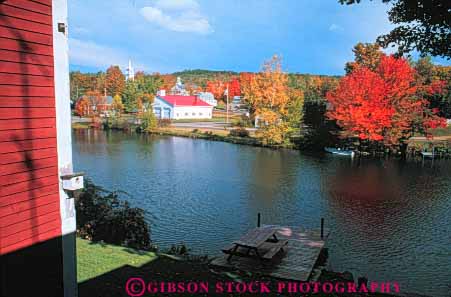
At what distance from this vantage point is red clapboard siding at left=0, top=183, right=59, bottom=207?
3920 mm

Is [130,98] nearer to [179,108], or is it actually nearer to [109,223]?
[179,108]

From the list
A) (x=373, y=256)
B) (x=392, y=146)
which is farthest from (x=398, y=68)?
(x=373, y=256)

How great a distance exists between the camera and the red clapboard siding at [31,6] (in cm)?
387

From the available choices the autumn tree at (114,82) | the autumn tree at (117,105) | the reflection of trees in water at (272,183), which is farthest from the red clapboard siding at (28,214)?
the autumn tree at (114,82)

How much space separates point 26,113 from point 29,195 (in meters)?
0.87

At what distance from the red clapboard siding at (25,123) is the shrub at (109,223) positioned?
17.3 ft

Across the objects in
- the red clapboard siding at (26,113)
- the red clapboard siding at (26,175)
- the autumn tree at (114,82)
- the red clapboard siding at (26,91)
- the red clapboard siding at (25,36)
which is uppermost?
the autumn tree at (114,82)

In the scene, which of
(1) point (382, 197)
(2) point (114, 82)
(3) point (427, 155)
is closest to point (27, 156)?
(1) point (382, 197)

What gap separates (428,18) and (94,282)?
7416 millimetres

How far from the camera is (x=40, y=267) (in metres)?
4.32

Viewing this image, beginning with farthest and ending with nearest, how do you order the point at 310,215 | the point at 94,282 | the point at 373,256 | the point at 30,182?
1. the point at 310,215
2. the point at 373,256
3. the point at 94,282
4. the point at 30,182

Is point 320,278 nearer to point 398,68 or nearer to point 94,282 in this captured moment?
point 94,282

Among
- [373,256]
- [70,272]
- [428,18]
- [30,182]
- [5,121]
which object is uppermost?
[428,18]

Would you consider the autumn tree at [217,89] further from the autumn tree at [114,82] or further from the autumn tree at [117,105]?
the autumn tree at [117,105]
